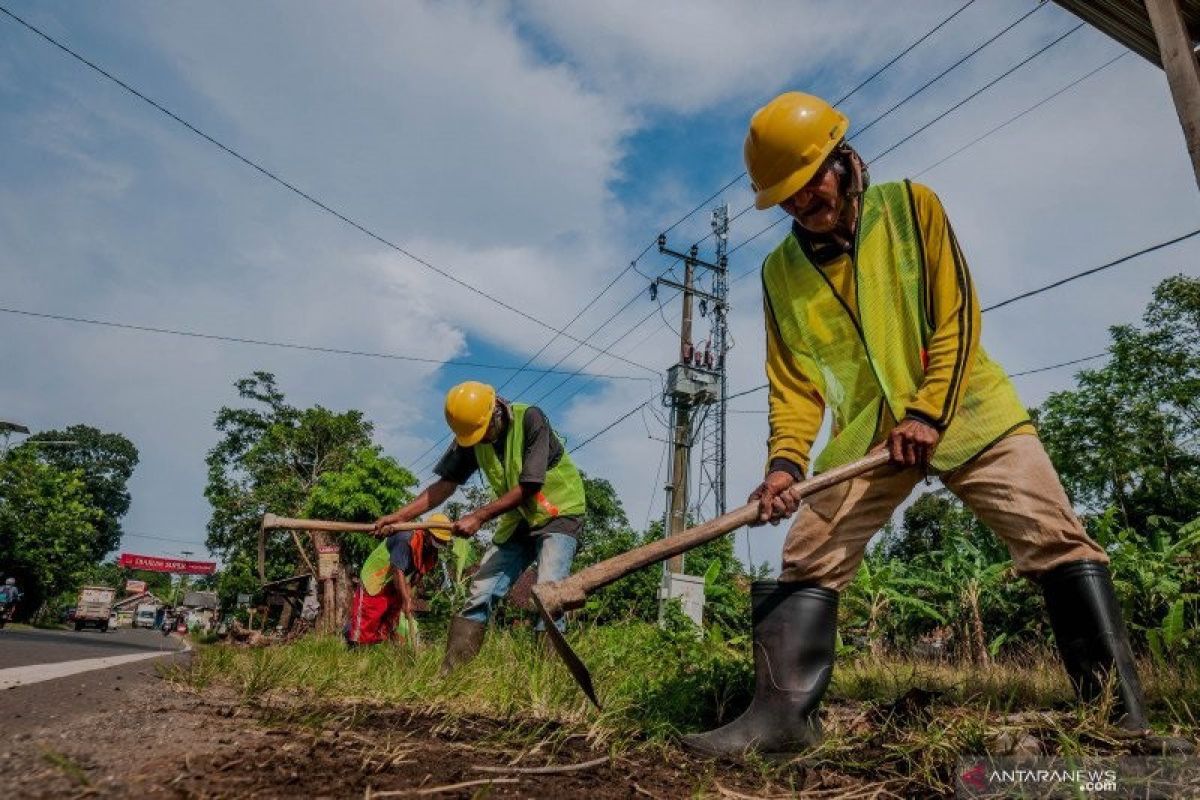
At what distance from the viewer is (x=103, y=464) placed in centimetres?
7606

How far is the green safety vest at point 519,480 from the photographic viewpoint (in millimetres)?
4180

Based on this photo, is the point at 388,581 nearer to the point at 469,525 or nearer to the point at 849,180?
the point at 469,525

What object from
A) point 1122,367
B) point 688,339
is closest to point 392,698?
point 688,339

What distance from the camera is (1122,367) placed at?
27.7 meters

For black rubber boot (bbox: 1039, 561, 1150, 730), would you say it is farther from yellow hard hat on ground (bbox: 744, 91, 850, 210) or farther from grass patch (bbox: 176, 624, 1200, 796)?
yellow hard hat on ground (bbox: 744, 91, 850, 210)

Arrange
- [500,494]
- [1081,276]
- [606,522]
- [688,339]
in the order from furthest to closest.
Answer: [606,522] < [688,339] < [1081,276] < [500,494]

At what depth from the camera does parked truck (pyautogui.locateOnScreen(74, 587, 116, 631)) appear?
40.6 meters

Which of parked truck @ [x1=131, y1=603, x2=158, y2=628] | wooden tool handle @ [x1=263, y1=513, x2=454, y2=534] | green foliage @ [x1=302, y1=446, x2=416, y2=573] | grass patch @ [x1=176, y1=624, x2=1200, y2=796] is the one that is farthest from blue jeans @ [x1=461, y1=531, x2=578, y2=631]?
parked truck @ [x1=131, y1=603, x2=158, y2=628]

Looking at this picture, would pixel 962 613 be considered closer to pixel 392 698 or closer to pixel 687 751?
pixel 687 751

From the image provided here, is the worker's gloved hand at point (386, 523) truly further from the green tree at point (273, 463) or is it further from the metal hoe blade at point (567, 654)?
the green tree at point (273, 463)

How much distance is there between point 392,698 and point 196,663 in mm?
1586

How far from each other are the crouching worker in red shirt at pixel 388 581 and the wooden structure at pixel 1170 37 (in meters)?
5.72

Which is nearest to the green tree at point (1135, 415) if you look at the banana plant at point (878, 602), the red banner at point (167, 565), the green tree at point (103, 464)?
the banana plant at point (878, 602)

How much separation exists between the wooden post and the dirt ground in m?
3.06
